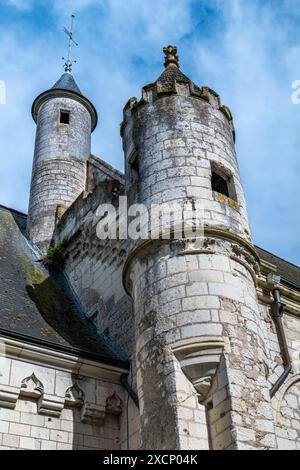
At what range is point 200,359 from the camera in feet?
19.5

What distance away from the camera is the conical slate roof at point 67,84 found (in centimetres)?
1463

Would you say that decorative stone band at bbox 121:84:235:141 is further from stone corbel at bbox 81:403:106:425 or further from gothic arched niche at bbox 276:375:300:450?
stone corbel at bbox 81:403:106:425

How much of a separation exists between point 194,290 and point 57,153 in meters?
7.58

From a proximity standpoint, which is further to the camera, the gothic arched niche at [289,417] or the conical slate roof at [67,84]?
the conical slate roof at [67,84]

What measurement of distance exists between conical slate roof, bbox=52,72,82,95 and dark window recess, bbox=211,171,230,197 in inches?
304

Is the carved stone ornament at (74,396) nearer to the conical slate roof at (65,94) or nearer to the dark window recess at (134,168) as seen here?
the dark window recess at (134,168)

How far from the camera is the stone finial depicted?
9367 millimetres

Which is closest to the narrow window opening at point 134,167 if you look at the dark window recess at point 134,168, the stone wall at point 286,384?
the dark window recess at point 134,168

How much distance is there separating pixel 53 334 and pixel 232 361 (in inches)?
117

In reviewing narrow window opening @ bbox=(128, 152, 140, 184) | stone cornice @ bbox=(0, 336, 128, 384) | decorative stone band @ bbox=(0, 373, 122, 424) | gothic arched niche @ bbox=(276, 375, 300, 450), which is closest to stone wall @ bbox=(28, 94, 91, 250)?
narrow window opening @ bbox=(128, 152, 140, 184)

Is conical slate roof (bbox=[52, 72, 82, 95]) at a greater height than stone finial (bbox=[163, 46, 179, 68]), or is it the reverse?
conical slate roof (bbox=[52, 72, 82, 95])

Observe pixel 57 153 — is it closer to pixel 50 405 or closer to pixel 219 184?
pixel 219 184

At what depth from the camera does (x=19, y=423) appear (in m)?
6.73

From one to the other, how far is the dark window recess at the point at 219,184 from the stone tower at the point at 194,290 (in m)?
0.01
